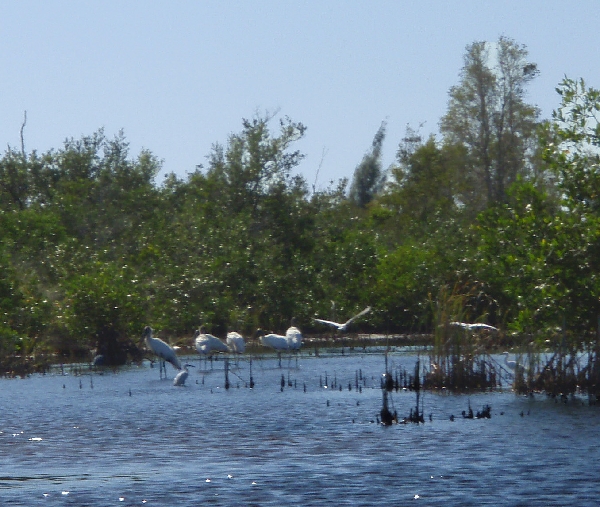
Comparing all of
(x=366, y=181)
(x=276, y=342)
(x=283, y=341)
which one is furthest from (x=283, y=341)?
(x=366, y=181)

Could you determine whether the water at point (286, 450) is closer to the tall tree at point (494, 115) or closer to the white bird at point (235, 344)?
the white bird at point (235, 344)

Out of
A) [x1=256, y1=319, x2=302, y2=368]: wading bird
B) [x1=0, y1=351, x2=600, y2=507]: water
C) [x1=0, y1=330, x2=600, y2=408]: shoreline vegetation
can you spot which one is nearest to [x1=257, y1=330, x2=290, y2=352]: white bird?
[x1=256, y1=319, x2=302, y2=368]: wading bird

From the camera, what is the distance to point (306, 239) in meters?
49.0

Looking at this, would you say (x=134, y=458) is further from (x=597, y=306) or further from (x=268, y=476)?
(x=597, y=306)

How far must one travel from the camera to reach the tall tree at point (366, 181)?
3590 inches

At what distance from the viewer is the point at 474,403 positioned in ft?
65.7

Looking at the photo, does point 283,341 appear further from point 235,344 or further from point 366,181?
point 366,181

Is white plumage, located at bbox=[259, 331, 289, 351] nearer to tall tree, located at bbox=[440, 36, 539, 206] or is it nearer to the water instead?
the water

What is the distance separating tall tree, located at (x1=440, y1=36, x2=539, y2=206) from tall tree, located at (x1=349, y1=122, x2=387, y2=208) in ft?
99.5

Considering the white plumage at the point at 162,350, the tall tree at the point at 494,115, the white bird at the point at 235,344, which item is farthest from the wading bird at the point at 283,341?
the tall tree at the point at 494,115

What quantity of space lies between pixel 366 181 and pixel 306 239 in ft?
143

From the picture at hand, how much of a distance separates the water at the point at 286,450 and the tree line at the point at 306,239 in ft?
9.70

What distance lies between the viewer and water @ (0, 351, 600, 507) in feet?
39.9

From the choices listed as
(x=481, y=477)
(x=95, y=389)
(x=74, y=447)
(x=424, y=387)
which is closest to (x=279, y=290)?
(x=95, y=389)
